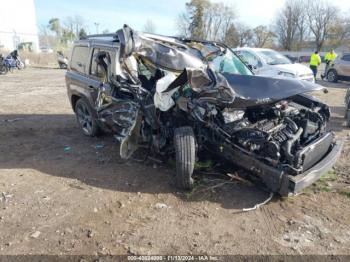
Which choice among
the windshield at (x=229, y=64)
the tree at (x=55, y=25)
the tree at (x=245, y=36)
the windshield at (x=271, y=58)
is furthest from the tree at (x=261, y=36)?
the windshield at (x=229, y=64)

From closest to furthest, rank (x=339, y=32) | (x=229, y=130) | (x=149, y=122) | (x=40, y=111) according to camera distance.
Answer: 1. (x=229, y=130)
2. (x=149, y=122)
3. (x=40, y=111)
4. (x=339, y=32)

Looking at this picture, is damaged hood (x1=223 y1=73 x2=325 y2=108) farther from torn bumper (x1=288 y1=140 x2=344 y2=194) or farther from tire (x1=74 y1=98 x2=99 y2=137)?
tire (x1=74 y1=98 x2=99 y2=137)

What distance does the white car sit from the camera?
982 centimetres

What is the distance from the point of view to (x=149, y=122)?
426cm

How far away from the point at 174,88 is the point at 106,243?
6.61ft

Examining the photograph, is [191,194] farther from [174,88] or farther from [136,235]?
[174,88]

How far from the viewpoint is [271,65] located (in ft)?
33.3

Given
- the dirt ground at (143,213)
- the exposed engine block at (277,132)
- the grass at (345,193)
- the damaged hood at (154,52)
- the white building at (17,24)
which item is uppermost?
the white building at (17,24)

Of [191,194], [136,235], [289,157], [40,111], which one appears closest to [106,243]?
[136,235]

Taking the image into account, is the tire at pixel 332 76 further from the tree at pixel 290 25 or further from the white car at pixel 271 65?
the tree at pixel 290 25

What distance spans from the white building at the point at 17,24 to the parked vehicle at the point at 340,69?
40.6 metres

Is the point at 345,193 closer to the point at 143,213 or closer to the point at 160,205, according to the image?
the point at 160,205

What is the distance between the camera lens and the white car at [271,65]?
9.82 m

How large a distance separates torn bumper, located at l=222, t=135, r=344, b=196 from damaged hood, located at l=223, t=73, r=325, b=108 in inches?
24.5
